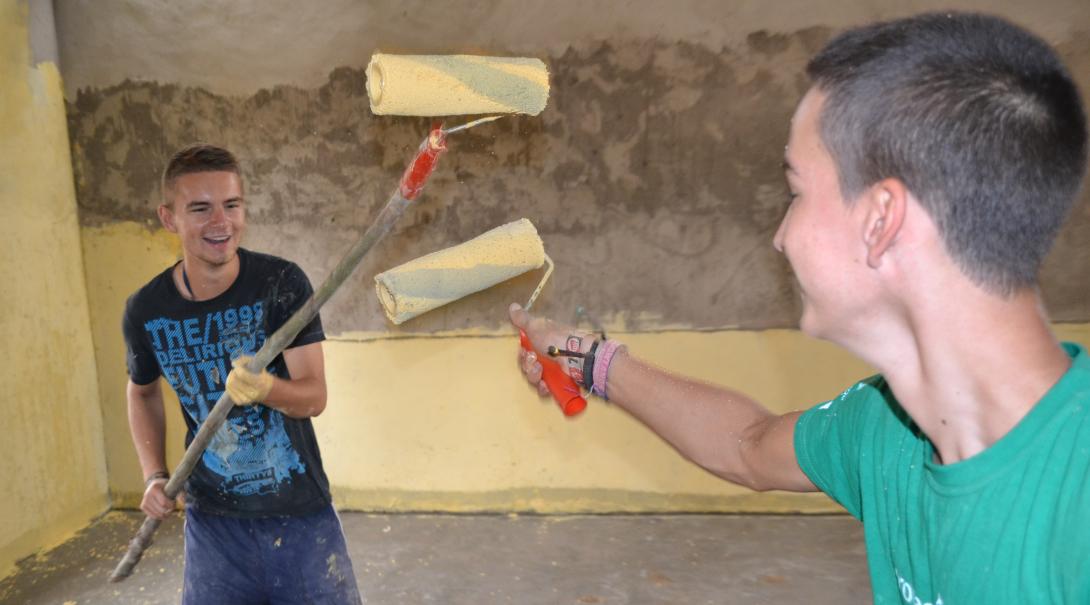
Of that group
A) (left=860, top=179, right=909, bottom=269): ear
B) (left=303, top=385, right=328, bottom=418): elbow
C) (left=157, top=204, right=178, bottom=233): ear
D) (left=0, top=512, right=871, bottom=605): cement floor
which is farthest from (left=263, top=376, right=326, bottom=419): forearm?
(left=860, top=179, right=909, bottom=269): ear

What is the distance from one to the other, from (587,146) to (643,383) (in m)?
2.42

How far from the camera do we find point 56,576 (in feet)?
12.1

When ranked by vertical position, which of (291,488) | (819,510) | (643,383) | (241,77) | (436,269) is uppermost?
(241,77)

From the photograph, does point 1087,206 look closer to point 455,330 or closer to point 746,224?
point 746,224

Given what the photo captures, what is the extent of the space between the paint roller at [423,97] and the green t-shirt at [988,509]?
965mm

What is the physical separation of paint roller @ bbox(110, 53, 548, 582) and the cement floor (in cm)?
190

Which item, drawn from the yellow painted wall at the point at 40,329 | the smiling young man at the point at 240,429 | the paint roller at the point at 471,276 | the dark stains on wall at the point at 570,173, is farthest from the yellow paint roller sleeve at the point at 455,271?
the yellow painted wall at the point at 40,329

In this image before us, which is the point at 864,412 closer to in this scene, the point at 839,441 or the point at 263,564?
the point at 839,441

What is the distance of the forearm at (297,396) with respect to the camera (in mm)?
2164

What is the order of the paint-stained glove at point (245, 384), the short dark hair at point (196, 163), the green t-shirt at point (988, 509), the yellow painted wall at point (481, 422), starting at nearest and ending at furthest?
the green t-shirt at point (988, 509)
the paint-stained glove at point (245, 384)
the short dark hair at point (196, 163)
the yellow painted wall at point (481, 422)

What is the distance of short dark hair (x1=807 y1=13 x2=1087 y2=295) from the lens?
35.5 inches

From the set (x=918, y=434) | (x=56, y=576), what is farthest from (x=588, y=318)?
(x=918, y=434)

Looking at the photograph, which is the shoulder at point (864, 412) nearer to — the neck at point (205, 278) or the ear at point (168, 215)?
the neck at point (205, 278)

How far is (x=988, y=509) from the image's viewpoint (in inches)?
38.0
